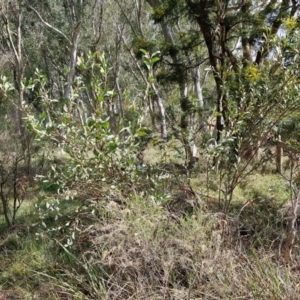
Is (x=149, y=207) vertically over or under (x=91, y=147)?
under

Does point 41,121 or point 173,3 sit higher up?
point 173,3

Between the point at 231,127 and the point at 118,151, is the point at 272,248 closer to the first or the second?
the point at 231,127

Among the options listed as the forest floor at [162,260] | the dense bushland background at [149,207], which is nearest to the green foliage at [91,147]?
the dense bushland background at [149,207]

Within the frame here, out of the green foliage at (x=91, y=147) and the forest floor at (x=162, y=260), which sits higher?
the green foliage at (x=91, y=147)

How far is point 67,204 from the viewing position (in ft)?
16.2

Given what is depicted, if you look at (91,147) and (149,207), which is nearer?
(91,147)

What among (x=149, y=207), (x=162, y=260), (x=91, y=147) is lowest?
(x=162, y=260)

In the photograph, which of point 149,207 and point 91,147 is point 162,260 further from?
point 91,147

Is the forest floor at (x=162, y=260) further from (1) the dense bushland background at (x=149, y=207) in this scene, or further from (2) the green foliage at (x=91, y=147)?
(2) the green foliage at (x=91, y=147)

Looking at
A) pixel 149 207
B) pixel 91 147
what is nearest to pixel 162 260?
pixel 149 207

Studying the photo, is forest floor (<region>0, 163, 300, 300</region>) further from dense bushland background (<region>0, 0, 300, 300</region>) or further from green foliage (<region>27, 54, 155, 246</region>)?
green foliage (<region>27, 54, 155, 246</region>)

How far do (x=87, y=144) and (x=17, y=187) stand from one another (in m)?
2.78

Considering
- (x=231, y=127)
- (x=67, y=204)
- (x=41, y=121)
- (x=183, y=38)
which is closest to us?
(x=41, y=121)

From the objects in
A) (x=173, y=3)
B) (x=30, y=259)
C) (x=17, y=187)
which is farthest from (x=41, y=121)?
(x=173, y=3)
